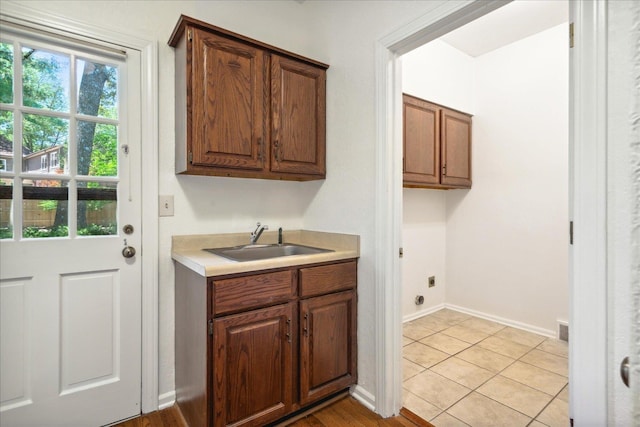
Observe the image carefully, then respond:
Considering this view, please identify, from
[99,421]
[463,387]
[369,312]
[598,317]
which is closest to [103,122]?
[99,421]

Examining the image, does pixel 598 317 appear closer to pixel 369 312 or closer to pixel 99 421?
pixel 369 312

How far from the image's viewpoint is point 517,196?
2945mm

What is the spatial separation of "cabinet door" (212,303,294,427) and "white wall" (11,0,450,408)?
530mm

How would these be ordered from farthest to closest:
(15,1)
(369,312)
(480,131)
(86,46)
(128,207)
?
1. (480,131)
2. (369,312)
3. (128,207)
4. (86,46)
5. (15,1)

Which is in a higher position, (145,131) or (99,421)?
(145,131)

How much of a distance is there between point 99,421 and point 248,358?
90 cm

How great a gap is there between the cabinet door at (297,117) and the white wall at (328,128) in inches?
3.4

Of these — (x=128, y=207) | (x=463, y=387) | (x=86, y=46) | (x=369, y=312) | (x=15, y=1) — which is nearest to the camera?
(x=15, y=1)

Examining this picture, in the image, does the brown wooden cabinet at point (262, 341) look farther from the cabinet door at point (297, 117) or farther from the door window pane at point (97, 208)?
the cabinet door at point (297, 117)

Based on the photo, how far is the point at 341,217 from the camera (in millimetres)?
2027

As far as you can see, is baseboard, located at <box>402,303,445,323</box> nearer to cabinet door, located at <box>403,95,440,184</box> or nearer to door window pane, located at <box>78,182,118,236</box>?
cabinet door, located at <box>403,95,440,184</box>

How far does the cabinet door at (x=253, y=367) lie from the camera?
1384mm

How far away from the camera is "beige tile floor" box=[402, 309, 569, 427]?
5.65 feet

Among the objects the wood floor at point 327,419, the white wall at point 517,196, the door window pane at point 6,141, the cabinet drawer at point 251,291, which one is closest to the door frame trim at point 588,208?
the wood floor at point 327,419
